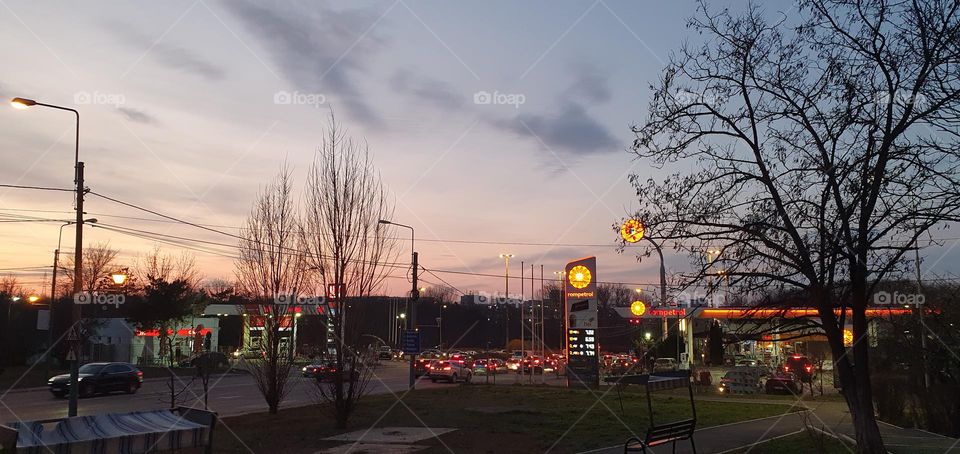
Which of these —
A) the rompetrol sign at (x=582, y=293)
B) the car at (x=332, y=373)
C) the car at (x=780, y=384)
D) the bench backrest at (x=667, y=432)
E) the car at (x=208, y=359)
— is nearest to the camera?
the bench backrest at (x=667, y=432)

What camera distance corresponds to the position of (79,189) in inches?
770

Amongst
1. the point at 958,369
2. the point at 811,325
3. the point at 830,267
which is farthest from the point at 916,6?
the point at 958,369

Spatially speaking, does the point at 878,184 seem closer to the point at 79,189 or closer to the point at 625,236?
the point at 625,236

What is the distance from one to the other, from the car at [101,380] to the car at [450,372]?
55.3ft

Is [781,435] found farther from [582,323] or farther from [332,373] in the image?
[582,323]

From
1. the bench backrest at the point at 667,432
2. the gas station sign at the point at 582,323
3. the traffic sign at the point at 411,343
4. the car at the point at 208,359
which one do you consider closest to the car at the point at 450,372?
the gas station sign at the point at 582,323

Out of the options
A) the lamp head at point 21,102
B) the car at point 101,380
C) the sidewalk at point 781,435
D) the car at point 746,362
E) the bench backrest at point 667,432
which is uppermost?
the lamp head at point 21,102

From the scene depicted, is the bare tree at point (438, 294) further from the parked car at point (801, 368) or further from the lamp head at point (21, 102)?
the lamp head at point (21, 102)

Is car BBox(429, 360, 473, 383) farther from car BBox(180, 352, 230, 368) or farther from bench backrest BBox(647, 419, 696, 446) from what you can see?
bench backrest BBox(647, 419, 696, 446)

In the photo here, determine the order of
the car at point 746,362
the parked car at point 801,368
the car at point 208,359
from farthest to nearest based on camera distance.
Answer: the car at point 746,362 < the parked car at point 801,368 < the car at point 208,359

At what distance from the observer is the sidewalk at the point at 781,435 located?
523 inches

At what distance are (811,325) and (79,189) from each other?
18208 mm

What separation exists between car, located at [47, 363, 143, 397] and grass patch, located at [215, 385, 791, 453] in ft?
46.7

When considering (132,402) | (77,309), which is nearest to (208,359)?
(77,309)
